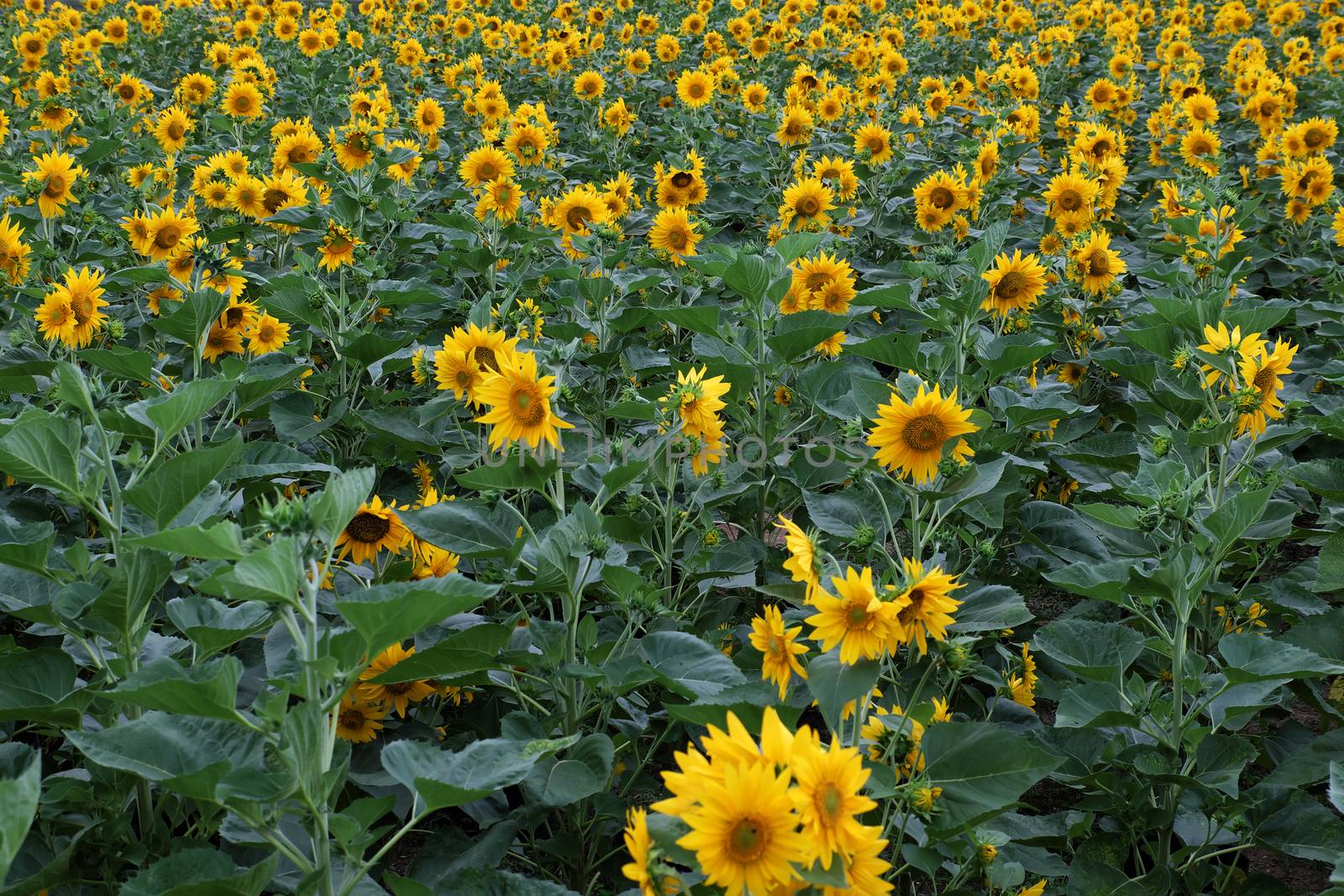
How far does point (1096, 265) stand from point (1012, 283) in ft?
2.54

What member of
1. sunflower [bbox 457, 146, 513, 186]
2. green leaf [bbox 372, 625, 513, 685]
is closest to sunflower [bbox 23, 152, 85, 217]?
sunflower [bbox 457, 146, 513, 186]

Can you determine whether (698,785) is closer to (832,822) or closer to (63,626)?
(832,822)

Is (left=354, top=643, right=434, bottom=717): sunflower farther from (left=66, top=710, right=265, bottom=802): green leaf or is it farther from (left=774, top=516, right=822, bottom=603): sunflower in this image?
(left=774, top=516, right=822, bottom=603): sunflower

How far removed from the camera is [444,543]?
7.20ft

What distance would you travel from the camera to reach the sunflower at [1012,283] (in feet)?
12.0

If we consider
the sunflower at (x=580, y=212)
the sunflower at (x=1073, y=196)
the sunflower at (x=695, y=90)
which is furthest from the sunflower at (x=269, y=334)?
the sunflower at (x=695, y=90)

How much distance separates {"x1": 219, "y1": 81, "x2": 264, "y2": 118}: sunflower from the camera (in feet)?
21.5

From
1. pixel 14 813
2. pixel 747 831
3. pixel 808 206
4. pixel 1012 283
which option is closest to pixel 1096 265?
pixel 1012 283

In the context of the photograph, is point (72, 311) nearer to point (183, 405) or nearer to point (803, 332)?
point (183, 405)

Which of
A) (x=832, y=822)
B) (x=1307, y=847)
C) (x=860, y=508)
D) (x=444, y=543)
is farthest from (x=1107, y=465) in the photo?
(x=832, y=822)

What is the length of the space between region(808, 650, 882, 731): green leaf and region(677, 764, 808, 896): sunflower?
16.1 inches

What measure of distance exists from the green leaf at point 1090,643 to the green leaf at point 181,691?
1605mm

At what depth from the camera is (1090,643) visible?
2.35m

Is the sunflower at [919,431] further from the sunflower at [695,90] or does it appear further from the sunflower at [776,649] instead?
the sunflower at [695,90]
